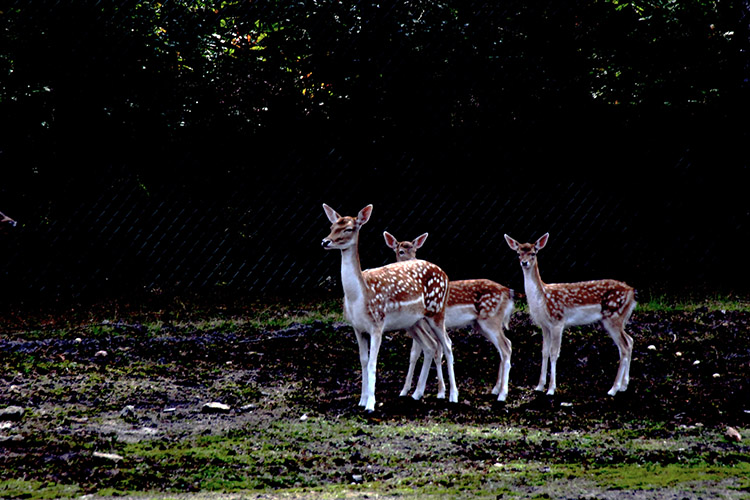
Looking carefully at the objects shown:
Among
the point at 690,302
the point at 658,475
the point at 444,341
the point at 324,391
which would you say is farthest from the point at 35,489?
the point at 690,302

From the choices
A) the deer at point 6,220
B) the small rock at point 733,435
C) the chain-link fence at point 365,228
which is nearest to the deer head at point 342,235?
the small rock at point 733,435

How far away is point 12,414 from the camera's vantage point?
7418 millimetres

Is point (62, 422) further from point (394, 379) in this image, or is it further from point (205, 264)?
point (205, 264)

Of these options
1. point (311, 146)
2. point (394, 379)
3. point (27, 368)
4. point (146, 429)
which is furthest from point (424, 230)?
point (146, 429)

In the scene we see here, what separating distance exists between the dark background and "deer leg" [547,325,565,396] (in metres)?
5.23

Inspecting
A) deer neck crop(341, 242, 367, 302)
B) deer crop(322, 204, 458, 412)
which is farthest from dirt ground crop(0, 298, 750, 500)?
deer neck crop(341, 242, 367, 302)

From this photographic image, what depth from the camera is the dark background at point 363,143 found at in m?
13.3

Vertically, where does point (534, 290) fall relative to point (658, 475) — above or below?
above

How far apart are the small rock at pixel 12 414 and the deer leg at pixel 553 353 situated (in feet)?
14.2

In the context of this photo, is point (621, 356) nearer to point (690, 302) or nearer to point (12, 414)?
point (690, 302)

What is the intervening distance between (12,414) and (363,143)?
7666mm

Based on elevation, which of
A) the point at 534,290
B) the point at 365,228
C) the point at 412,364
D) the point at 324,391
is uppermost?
the point at 365,228

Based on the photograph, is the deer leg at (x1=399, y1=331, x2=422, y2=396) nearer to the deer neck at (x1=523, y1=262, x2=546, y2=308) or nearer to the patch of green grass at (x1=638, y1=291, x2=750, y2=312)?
the deer neck at (x1=523, y1=262, x2=546, y2=308)

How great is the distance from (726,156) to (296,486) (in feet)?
35.7
